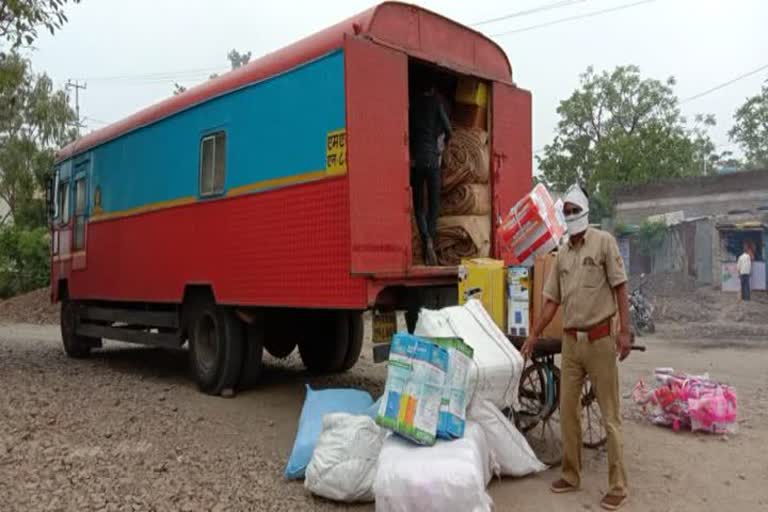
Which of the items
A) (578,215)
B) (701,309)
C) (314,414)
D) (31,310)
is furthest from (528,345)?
(31,310)

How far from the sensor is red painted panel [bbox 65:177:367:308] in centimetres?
A: 527

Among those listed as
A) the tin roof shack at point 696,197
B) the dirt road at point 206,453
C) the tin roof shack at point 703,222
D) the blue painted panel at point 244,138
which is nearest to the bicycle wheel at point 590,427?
the dirt road at point 206,453

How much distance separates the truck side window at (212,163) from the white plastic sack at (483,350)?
315 centimetres

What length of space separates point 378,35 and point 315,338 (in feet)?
14.4

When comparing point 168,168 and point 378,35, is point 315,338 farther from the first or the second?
point 378,35

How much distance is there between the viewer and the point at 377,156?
523 cm

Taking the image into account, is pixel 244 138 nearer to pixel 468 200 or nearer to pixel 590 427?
pixel 468 200

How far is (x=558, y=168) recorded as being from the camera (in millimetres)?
36375

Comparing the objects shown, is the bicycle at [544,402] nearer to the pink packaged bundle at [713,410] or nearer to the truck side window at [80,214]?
the pink packaged bundle at [713,410]

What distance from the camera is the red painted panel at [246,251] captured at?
5.27 meters

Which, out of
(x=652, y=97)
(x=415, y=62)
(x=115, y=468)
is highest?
(x=652, y=97)

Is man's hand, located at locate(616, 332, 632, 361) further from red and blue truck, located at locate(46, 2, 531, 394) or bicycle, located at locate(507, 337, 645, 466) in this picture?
red and blue truck, located at locate(46, 2, 531, 394)

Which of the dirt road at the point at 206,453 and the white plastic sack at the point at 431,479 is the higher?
the white plastic sack at the point at 431,479

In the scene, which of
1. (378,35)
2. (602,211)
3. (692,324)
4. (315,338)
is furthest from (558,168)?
(378,35)
